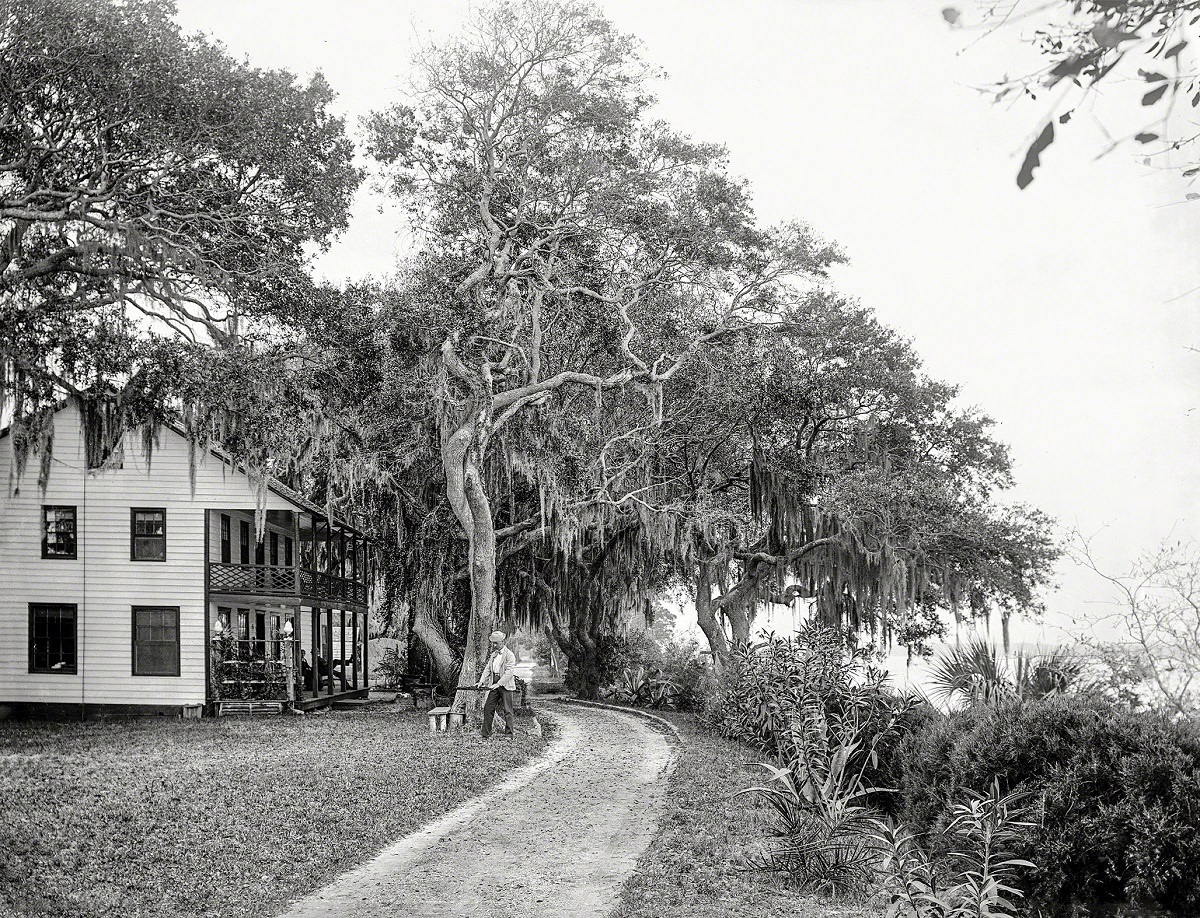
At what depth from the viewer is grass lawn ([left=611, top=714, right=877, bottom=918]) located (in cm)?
678

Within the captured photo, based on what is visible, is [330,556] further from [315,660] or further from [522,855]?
[522,855]

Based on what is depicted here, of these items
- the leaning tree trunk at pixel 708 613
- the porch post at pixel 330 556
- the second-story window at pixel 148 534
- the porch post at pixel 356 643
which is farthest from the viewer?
the porch post at pixel 356 643

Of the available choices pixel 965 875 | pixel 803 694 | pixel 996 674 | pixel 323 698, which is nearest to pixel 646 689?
pixel 323 698

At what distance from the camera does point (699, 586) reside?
92.4ft

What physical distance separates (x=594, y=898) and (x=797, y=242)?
19351 millimetres

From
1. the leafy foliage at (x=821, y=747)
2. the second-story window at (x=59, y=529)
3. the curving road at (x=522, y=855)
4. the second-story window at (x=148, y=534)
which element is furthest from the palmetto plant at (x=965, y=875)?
the second-story window at (x=59, y=529)

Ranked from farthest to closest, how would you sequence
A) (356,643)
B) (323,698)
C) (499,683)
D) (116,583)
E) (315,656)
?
(356,643) < (315,656) < (323,698) < (116,583) < (499,683)

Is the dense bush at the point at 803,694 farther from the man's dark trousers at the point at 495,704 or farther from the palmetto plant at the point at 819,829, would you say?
the man's dark trousers at the point at 495,704

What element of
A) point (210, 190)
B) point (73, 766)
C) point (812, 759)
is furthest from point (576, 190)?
point (812, 759)

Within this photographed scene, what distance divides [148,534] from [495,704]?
447 inches

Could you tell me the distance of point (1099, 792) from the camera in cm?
772

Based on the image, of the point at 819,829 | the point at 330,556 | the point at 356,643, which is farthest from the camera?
the point at 356,643

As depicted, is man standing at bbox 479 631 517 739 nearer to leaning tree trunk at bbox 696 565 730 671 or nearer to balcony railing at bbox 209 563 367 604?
balcony railing at bbox 209 563 367 604

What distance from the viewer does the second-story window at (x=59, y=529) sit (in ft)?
79.0
